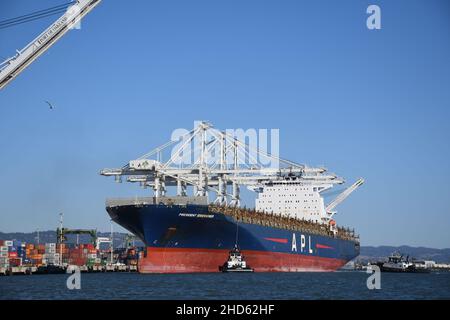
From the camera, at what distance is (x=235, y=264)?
151 feet

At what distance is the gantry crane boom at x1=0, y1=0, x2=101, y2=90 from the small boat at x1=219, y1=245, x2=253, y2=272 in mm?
19577

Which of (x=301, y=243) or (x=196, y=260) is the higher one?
(x=301, y=243)

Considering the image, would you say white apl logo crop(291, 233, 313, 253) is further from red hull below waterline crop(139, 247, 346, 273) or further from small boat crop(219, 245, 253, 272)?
small boat crop(219, 245, 253, 272)

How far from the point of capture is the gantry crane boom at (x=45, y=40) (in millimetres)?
32062

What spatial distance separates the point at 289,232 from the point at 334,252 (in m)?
12.9

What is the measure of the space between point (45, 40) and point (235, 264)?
20.2 m

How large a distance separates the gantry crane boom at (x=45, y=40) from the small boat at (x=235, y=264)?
64.2 feet

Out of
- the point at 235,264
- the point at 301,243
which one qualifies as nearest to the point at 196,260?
the point at 235,264

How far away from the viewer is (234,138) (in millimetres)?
61469

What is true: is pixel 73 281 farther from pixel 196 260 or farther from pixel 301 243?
pixel 301 243

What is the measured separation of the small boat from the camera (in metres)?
45.9

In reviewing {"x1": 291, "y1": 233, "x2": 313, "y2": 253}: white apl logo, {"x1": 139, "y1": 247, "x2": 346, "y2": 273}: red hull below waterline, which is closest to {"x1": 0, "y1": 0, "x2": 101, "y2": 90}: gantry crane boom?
{"x1": 139, "y1": 247, "x2": 346, "y2": 273}: red hull below waterline

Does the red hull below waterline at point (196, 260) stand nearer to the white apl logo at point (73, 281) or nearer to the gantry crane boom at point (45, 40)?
the white apl logo at point (73, 281)
